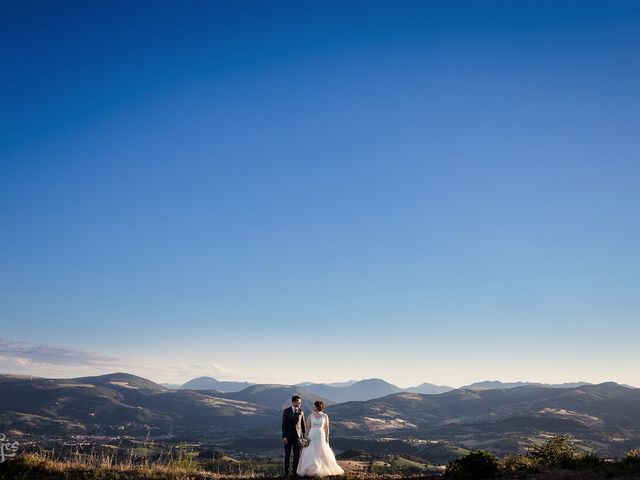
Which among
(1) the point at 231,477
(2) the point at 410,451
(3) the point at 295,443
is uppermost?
(3) the point at 295,443

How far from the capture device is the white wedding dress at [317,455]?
1747cm

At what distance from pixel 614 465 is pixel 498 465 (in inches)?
159

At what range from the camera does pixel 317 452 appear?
17719 mm

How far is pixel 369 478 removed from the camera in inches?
710

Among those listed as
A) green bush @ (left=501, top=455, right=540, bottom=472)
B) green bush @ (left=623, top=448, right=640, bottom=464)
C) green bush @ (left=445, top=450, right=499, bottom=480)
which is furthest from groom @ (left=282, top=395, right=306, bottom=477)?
green bush @ (left=623, top=448, right=640, bottom=464)

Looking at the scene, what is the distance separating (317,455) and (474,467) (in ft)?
18.9

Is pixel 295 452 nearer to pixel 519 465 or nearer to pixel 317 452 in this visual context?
pixel 317 452

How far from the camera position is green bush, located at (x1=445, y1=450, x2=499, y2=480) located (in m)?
17.3

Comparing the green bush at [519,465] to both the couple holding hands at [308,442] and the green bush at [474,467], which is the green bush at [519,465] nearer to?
the green bush at [474,467]

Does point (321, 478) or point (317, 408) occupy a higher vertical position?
point (317, 408)

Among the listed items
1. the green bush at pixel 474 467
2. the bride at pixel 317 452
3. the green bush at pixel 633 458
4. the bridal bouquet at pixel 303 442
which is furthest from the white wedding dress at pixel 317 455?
the green bush at pixel 633 458

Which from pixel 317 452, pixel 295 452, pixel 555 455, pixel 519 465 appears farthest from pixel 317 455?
pixel 555 455

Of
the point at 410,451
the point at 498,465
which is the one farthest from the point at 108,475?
the point at 410,451

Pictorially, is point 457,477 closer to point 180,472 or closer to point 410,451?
point 180,472
